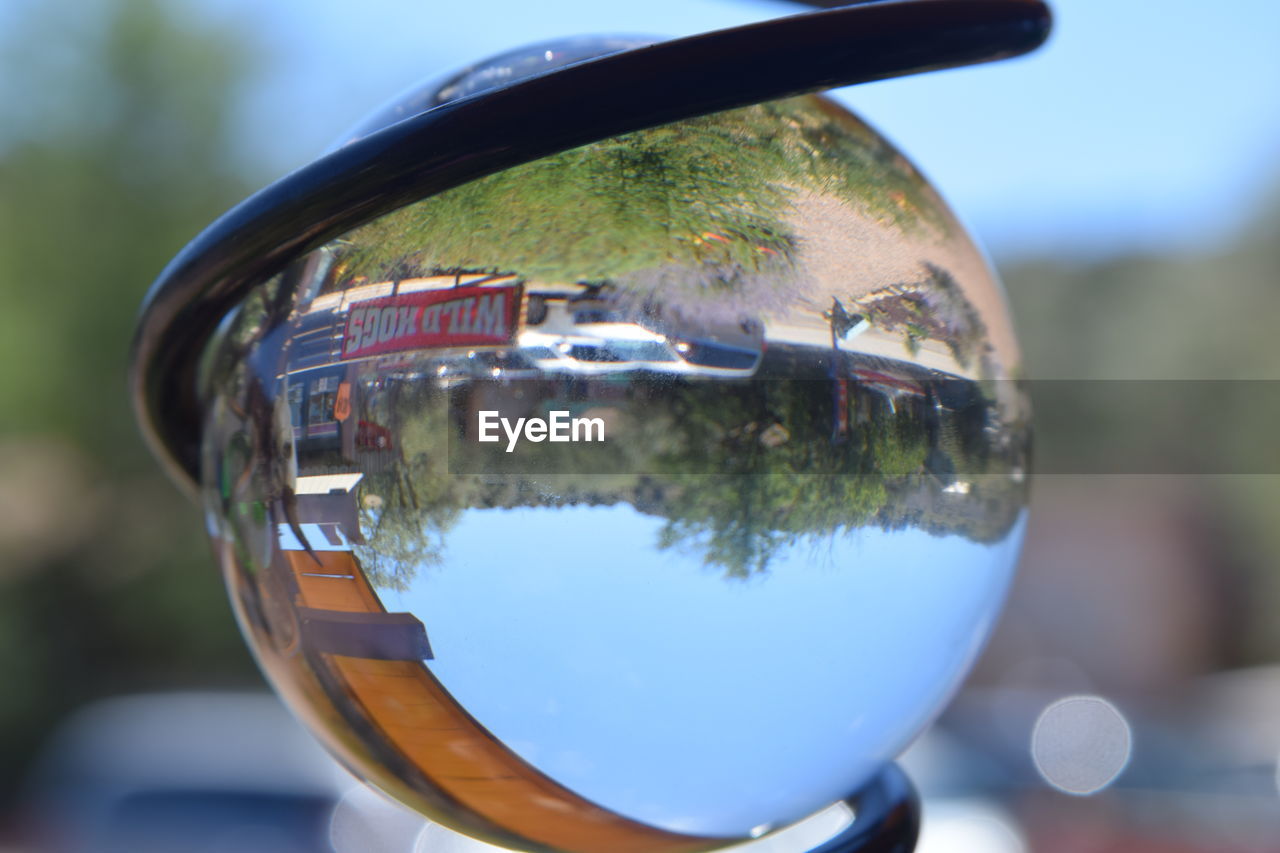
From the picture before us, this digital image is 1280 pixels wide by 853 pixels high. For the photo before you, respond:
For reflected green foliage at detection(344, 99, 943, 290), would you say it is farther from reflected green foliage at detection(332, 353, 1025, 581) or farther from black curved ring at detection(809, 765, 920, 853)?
black curved ring at detection(809, 765, 920, 853)

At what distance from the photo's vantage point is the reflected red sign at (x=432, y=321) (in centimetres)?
44

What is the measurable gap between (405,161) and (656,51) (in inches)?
4.8

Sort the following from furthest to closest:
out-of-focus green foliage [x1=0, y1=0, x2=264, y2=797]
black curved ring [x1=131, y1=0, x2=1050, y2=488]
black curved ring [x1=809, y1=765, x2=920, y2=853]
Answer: out-of-focus green foliage [x1=0, y1=0, x2=264, y2=797] < black curved ring [x1=809, y1=765, x2=920, y2=853] < black curved ring [x1=131, y1=0, x2=1050, y2=488]

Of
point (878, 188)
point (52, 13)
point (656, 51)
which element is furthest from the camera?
point (52, 13)

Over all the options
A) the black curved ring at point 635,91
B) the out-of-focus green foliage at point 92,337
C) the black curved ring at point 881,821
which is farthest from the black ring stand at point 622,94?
the out-of-focus green foliage at point 92,337

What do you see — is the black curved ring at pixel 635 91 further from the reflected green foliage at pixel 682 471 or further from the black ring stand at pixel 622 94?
the reflected green foliage at pixel 682 471

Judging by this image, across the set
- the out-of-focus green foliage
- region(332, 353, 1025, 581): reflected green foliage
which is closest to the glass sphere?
region(332, 353, 1025, 581): reflected green foliage

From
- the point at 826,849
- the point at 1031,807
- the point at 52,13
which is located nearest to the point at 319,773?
the point at 1031,807

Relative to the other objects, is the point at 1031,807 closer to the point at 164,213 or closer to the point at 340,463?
the point at 340,463

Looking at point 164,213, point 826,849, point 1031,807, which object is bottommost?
point 1031,807

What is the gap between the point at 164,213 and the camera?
28.2ft

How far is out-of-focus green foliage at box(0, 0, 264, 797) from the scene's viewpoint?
27.2 feet

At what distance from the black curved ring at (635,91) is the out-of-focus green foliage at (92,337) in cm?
827

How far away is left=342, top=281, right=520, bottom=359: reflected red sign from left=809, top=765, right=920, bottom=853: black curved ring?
1.22ft
